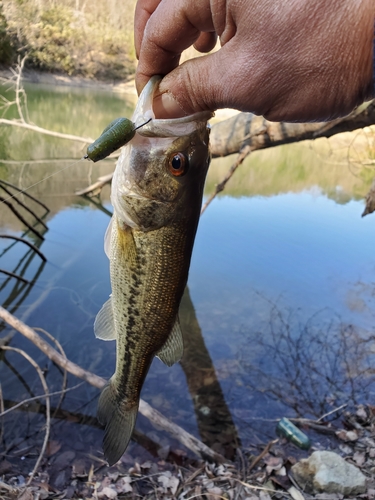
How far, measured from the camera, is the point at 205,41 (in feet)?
5.77

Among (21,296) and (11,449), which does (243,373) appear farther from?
(21,296)

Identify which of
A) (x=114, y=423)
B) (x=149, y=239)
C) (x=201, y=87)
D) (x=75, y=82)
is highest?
(x=75, y=82)

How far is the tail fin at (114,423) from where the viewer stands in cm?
204

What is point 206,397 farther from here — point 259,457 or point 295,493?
point 295,493

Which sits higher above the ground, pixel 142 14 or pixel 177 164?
pixel 142 14

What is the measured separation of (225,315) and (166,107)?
15.6 ft

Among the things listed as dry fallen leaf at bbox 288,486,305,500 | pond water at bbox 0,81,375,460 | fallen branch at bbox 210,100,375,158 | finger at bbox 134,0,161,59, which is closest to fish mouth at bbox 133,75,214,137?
finger at bbox 134,0,161,59

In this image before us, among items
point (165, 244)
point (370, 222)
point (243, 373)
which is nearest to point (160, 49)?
point (165, 244)

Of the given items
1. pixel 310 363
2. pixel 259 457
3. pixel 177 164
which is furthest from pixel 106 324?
pixel 310 363

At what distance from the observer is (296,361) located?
5020 mm

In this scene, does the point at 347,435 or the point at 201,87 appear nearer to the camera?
the point at 201,87

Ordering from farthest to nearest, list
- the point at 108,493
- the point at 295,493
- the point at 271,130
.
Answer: the point at 271,130 → the point at 295,493 → the point at 108,493

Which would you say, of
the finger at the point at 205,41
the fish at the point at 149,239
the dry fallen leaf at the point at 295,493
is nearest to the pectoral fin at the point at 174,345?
the fish at the point at 149,239

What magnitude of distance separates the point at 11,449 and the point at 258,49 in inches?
141
